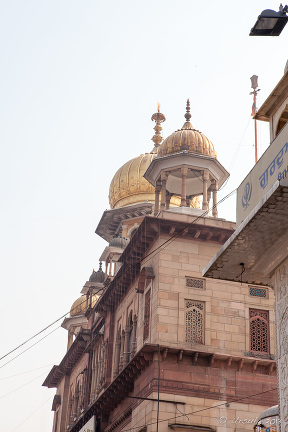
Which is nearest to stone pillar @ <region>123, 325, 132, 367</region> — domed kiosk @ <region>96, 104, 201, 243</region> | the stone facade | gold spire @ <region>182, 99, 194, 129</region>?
the stone facade

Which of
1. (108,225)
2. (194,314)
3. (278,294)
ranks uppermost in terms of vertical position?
(108,225)

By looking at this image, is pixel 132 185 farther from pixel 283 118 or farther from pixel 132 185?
pixel 283 118

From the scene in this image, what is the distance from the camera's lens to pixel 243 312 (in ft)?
64.6

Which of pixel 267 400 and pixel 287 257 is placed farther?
pixel 267 400

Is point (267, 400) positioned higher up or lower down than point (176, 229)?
lower down

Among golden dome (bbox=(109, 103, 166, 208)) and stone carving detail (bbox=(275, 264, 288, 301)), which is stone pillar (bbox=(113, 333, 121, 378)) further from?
stone carving detail (bbox=(275, 264, 288, 301))

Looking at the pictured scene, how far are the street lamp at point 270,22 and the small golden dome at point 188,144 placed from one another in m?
14.4

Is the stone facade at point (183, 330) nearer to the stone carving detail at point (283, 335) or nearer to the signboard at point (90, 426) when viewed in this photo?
the signboard at point (90, 426)

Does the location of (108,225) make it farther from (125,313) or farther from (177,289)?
(177,289)

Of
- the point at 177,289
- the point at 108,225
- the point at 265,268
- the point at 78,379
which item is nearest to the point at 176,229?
the point at 177,289

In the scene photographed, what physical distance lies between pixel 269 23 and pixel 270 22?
0.02 m

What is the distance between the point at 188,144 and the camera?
76.0 feet

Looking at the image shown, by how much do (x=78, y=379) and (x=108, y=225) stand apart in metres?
7.82

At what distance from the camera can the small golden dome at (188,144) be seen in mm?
23078
